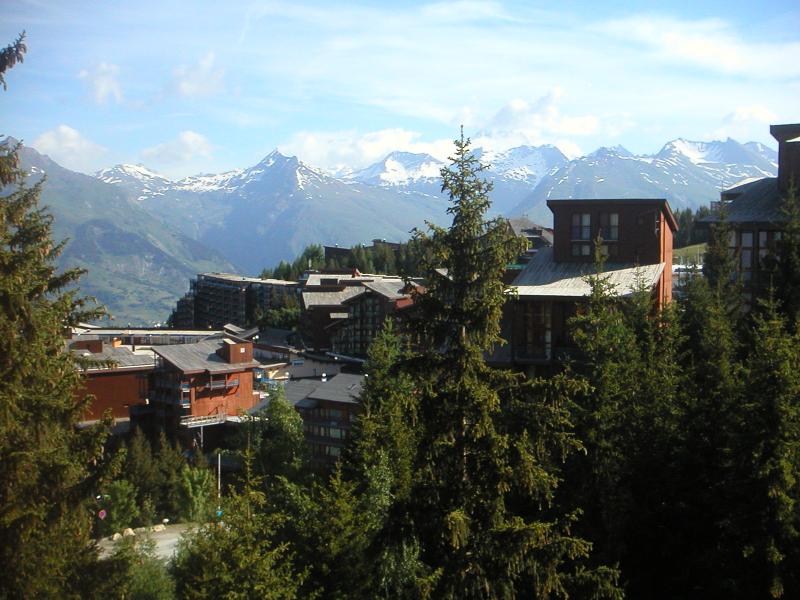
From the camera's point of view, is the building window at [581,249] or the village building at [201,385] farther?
the village building at [201,385]

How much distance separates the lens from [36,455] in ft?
51.4

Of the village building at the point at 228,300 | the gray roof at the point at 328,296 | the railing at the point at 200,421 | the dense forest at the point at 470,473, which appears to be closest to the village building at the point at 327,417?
the railing at the point at 200,421

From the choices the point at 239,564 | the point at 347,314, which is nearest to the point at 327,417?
the point at 239,564

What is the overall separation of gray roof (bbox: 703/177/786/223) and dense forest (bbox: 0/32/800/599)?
1324 cm

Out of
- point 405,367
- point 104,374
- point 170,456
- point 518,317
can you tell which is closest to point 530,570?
point 405,367

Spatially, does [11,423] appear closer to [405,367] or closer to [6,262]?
[6,262]

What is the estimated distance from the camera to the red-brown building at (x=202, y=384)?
5603cm

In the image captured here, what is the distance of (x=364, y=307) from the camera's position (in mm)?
69688

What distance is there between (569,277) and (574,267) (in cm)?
98

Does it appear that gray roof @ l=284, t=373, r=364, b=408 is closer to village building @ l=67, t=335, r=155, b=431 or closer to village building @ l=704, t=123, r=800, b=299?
village building @ l=67, t=335, r=155, b=431

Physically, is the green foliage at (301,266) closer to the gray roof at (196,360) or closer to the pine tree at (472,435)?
the gray roof at (196,360)

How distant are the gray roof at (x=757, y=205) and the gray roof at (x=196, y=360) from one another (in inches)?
1256

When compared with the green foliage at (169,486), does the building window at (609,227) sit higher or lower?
higher

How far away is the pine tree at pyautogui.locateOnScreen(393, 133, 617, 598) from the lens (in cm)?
1315
